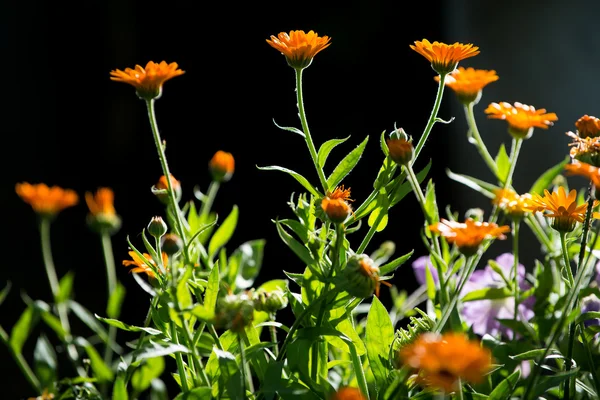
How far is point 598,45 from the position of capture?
178 centimetres

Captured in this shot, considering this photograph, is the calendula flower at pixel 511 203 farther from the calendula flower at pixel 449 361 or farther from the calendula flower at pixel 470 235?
the calendula flower at pixel 449 361

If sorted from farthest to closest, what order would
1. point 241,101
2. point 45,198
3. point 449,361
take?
point 241,101
point 45,198
point 449,361

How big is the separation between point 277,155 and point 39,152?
1.90ft

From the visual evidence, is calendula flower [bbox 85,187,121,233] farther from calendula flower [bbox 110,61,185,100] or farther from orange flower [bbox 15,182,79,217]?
calendula flower [bbox 110,61,185,100]

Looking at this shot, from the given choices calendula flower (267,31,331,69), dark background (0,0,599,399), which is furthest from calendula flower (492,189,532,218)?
dark background (0,0,599,399)

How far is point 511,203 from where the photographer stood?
19.2 inches

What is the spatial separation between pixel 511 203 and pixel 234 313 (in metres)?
0.19

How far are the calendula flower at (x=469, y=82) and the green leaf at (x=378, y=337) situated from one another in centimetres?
14

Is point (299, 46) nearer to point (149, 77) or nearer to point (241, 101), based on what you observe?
point (149, 77)

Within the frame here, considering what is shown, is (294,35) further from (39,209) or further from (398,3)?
(398,3)

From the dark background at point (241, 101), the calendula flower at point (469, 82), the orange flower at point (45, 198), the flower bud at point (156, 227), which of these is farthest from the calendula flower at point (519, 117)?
the dark background at point (241, 101)

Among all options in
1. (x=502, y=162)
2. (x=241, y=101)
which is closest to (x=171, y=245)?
(x=502, y=162)

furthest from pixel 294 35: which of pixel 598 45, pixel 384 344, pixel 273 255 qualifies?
pixel 598 45

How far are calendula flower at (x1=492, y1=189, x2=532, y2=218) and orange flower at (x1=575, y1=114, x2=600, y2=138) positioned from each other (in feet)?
0.20
